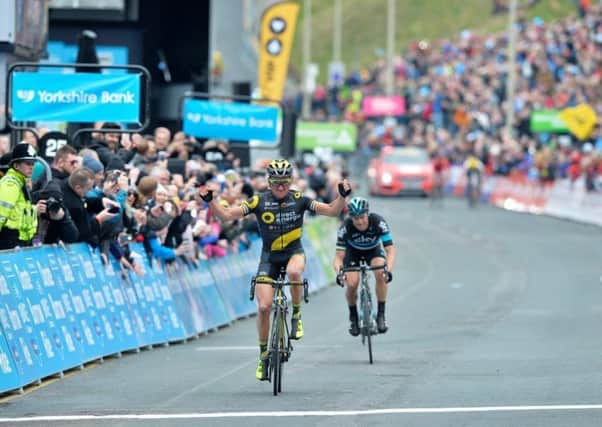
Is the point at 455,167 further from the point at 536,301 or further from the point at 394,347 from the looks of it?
the point at 394,347

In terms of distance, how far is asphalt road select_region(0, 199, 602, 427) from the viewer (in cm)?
1308

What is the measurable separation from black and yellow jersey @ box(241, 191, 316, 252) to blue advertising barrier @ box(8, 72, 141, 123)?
5794mm

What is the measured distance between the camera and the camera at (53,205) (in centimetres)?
1606

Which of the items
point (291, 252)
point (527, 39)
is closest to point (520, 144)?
point (527, 39)

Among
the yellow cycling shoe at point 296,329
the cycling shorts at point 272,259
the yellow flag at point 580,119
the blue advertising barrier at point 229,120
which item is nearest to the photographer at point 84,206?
the cycling shorts at point 272,259

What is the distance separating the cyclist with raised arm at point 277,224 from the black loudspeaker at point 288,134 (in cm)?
1370

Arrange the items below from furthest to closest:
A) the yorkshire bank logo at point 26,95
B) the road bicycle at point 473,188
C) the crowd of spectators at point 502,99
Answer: the crowd of spectators at point 502,99 < the road bicycle at point 473,188 < the yorkshire bank logo at point 26,95

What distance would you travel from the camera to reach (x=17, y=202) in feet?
50.8

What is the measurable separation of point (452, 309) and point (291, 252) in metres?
10.0

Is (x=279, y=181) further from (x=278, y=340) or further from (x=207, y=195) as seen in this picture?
(x=278, y=340)

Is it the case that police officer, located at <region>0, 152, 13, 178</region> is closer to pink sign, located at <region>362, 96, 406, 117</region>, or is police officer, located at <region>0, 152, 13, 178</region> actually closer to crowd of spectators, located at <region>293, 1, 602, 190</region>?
Result: crowd of spectators, located at <region>293, 1, 602, 190</region>

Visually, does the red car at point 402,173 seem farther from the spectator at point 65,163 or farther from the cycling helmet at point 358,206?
the spectator at point 65,163

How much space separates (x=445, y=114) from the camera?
229ft

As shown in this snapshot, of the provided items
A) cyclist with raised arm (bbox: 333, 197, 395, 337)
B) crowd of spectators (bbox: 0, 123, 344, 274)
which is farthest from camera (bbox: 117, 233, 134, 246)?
cyclist with raised arm (bbox: 333, 197, 395, 337)
